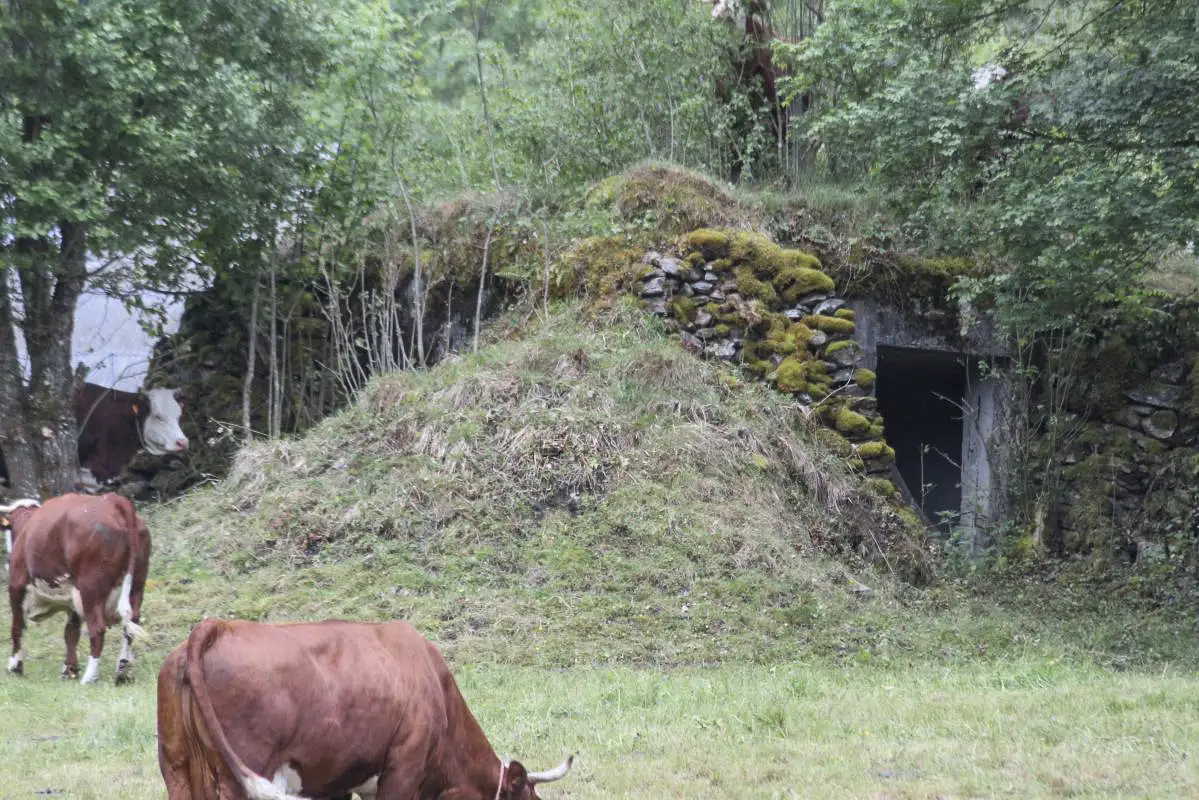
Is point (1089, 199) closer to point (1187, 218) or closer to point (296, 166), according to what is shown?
point (1187, 218)

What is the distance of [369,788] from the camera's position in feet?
13.4

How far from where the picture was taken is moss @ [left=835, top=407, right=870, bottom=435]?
12438 mm

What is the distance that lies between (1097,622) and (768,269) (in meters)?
4.93

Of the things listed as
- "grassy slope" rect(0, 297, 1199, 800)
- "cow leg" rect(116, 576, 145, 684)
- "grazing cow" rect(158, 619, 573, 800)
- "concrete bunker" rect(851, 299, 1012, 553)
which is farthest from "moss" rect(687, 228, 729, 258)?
"grazing cow" rect(158, 619, 573, 800)

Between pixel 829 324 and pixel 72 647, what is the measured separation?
26.2 ft

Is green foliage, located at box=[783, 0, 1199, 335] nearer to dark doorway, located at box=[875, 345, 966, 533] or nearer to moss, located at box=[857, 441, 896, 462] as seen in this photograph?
moss, located at box=[857, 441, 896, 462]

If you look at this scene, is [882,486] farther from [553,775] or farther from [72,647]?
[553,775]

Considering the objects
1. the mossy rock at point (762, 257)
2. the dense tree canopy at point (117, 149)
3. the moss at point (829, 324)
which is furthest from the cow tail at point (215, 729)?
the mossy rock at point (762, 257)

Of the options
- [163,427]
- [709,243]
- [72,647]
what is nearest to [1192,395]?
[709,243]

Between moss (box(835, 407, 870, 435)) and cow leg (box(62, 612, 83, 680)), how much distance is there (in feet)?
24.6

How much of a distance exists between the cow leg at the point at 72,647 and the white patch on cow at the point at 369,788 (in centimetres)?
513

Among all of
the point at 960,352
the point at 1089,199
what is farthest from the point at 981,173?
the point at 960,352

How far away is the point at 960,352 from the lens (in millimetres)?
14062

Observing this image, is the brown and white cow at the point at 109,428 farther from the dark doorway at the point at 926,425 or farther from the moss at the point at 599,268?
the dark doorway at the point at 926,425
